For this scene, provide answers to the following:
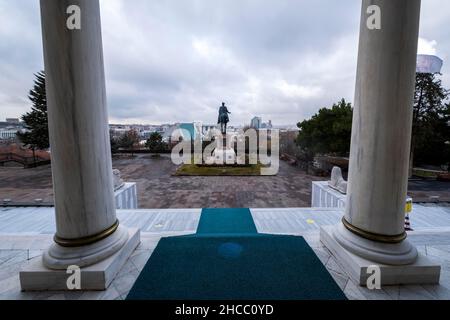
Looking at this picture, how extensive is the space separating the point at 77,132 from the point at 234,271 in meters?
3.41

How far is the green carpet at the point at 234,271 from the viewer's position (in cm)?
336

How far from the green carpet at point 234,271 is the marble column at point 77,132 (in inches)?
40.0

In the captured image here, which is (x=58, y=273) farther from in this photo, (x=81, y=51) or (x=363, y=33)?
(x=363, y=33)

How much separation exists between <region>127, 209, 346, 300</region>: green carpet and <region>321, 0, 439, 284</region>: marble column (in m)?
0.79

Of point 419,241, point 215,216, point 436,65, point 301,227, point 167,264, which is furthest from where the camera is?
point 436,65

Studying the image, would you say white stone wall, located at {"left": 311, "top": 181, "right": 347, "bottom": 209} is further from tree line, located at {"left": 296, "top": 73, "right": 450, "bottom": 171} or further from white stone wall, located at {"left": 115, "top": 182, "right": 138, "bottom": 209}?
tree line, located at {"left": 296, "top": 73, "right": 450, "bottom": 171}

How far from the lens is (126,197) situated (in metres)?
14.0

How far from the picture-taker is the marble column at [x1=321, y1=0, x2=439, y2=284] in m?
3.37

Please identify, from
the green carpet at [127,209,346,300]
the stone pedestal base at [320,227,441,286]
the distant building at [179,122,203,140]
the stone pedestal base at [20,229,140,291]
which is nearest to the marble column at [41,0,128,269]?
the stone pedestal base at [20,229,140,291]

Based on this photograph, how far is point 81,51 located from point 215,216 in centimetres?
773

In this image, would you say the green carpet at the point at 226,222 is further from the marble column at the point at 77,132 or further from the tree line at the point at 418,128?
the tree line at the point at 418,128

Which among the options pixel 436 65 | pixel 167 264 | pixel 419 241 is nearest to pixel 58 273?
pixel 167 264

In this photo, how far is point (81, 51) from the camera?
3.37 metres

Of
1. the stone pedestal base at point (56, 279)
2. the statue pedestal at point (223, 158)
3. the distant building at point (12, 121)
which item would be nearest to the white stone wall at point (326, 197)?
the stone pedestal base at point (56, 279)
